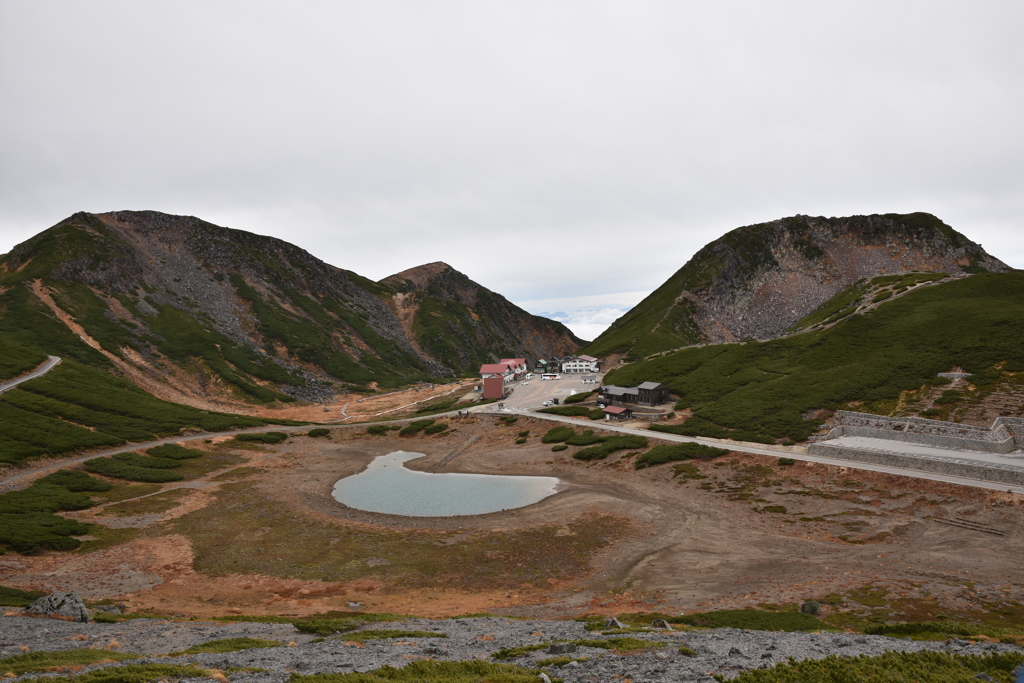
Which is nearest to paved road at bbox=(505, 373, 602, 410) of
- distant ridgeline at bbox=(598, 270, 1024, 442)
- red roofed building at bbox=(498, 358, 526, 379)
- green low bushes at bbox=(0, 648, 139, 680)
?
red roofed building at bbox=(498, 358, 526, 379)

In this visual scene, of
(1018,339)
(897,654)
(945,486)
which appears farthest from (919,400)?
(897,654)

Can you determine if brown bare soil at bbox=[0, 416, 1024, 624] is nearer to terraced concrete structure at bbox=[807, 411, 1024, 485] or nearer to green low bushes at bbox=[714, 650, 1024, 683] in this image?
terraced concrete structure at bbox=[807, 411, 1024, 485]

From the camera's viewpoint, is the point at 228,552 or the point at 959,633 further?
the point at 228,552

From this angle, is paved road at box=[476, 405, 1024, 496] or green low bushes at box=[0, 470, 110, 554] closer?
green low bushes at box=[0, 470, 110, 554]

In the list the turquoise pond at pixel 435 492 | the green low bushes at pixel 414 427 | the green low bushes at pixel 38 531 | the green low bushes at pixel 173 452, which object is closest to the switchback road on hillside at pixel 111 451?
the green low bushes at pixel 173 452

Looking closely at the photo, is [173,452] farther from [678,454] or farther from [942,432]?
[942,432]

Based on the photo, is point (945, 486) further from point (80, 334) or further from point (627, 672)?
point (80, 334)
